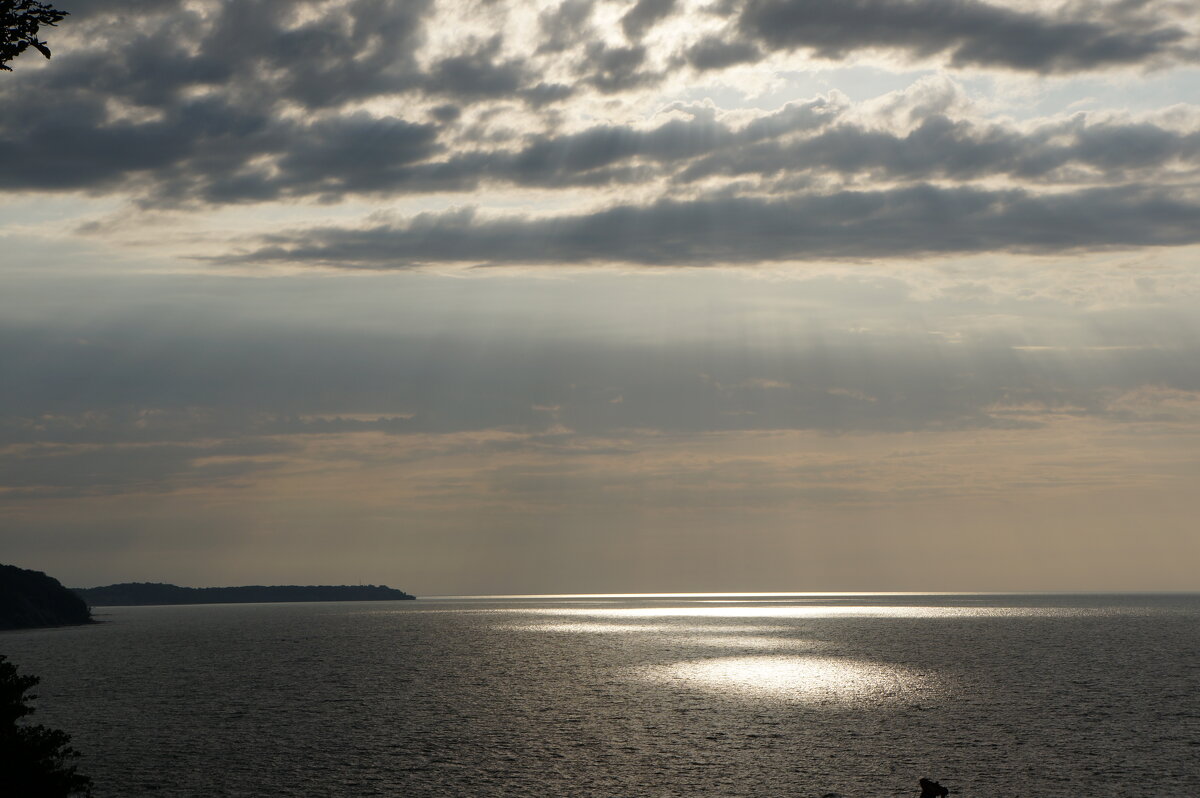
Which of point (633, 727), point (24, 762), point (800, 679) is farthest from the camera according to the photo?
point (800, 679)

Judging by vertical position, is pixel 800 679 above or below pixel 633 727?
below

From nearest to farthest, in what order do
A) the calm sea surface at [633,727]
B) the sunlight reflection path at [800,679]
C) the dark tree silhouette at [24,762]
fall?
the dark tree silhouette at [24,762], the calm sea surface at [633,727], the sunlight reflection path at [800,679]

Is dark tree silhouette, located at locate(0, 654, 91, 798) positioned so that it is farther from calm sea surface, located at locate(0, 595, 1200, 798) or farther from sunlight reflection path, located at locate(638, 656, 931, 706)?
sunlight reflection path, located at locate(638, 656, 931, 706)

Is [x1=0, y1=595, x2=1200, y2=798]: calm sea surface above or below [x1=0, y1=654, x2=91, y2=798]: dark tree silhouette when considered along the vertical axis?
below

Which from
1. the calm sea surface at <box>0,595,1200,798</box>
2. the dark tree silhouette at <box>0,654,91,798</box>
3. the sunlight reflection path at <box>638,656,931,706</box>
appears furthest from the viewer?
the sunlight reflection path at <box>638,656,931,706</box>

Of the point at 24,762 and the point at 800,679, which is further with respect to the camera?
the point at 800,679

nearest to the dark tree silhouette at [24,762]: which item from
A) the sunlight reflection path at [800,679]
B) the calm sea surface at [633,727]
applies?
the calm sea surface at [633,727]

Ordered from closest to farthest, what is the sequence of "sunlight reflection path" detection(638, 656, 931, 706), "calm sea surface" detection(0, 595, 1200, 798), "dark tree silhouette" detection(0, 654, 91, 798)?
"dark tree silhouette" detection(0, 654, 91, 798), "calm sea surface" detection(0, 595, 1200, 798), "sunlight reflection path" detection(638, 656, 931, 706)

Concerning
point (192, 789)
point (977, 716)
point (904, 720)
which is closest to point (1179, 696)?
point (977, 716)

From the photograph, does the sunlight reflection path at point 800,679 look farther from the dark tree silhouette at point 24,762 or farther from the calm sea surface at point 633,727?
the dark tree silhouette at point 24,762

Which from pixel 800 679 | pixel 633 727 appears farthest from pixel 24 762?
pixel 800 679

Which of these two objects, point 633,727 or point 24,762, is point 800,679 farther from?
point 24,762

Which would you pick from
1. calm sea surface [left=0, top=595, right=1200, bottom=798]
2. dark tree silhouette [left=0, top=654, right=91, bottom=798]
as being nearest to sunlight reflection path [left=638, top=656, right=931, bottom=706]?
calm sea surface [left=0, top=595, right=1200, bottom=798]

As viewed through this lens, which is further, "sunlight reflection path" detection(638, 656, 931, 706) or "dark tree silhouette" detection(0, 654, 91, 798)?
"sunlight reflection path" detection(638, 656, 931, 706)
